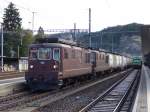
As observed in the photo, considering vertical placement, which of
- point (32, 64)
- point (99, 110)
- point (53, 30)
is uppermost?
point (53, 30)

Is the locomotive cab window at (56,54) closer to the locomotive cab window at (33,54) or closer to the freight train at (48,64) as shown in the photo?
the freight train at (48,64)

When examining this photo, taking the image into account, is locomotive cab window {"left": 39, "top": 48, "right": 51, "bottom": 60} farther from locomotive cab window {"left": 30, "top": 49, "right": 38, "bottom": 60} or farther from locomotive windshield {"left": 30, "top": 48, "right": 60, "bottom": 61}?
locomotive cab window {"left": 30, "top": 49, "right": 38, "bottom": 60}

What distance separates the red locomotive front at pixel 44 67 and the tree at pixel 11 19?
100 meters

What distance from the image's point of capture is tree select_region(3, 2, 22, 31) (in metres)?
127

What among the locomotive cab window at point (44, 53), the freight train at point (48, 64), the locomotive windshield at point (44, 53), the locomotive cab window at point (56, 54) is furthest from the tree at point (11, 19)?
the locomotive cab window at point (56, 54)

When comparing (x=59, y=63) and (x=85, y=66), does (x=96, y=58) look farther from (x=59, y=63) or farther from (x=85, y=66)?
(x=59, y=63)

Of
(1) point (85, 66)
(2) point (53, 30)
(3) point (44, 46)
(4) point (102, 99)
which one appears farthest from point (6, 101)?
(2) point (53, 30)

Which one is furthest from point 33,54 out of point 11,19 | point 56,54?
point 11,19

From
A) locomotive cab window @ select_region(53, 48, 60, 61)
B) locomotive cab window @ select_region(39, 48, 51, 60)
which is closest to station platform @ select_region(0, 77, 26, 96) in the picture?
locomotive cab window @ select_region(39, 48, 51, 60)

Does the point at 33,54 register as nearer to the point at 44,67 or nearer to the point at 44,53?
the point at 44,53

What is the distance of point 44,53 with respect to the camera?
2689 centimetres

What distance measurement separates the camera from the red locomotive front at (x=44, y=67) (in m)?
26.0

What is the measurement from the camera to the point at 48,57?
26.6 metres

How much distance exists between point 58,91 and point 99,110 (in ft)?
30.6
